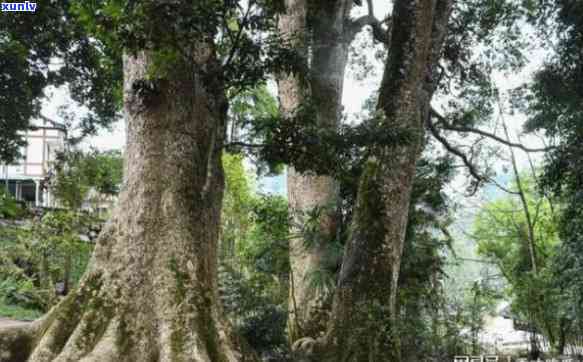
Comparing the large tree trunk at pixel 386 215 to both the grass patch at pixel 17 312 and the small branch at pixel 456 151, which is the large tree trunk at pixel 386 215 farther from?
the grass patch at pixel 17 312

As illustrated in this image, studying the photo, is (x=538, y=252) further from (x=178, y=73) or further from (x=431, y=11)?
(x=178, y=73)

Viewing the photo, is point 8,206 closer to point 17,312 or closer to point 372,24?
point 17,312

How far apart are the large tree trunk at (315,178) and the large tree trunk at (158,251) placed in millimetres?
2102

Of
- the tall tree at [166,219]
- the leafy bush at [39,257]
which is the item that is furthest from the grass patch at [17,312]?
the tall tree at [166,219]

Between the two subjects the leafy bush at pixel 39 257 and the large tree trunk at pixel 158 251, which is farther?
the leafy bush at pixel 39 257

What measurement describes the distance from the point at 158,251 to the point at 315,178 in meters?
3.69

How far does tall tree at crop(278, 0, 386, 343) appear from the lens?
676 centimetres

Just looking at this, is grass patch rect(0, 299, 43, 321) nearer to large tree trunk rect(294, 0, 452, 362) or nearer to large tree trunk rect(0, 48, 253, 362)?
large tree trunk rect(0, 48, 253, 362)

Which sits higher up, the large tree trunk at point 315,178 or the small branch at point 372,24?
the small branch at point 372,24

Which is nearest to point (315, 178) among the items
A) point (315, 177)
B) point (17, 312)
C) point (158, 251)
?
point (315, 177)

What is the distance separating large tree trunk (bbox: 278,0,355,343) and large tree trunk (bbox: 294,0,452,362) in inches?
41.7

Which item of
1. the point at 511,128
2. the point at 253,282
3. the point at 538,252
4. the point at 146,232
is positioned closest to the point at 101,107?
the point at 253,282

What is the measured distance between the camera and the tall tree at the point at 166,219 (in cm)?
385

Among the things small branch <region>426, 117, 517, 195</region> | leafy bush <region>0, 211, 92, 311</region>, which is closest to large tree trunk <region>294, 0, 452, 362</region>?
small branch <region>426, 117, 517, 195</region>
